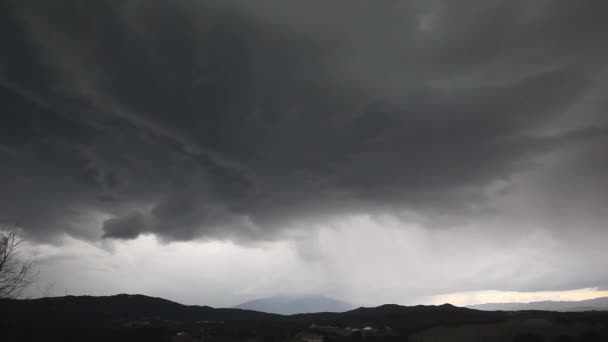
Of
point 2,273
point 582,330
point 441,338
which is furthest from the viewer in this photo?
point 441,338

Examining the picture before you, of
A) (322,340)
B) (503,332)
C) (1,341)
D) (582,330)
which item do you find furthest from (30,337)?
(582,330)

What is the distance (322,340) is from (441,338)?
41.5 m

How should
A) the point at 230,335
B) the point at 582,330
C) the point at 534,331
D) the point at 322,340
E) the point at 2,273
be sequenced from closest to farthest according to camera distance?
the point at 2,273 < the point at 582,330 < the point at 534,331 < the point at 322,340 < the point at 230,335

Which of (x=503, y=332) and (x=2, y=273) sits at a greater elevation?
(x=2, y=273)

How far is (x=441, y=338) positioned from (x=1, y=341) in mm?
114864

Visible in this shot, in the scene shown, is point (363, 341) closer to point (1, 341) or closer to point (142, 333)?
point (142, 333)

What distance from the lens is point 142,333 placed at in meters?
137

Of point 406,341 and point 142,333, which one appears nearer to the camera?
point 406,341

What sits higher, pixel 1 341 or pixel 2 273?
pixel 2 273

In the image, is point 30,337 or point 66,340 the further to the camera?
point 66,340

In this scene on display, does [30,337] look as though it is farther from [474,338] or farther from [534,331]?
[534,331]

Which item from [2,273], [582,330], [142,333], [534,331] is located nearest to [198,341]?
[142,333]

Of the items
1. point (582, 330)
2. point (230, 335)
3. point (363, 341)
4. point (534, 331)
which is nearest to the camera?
point (582, 330)

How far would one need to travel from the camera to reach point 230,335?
558 ft
